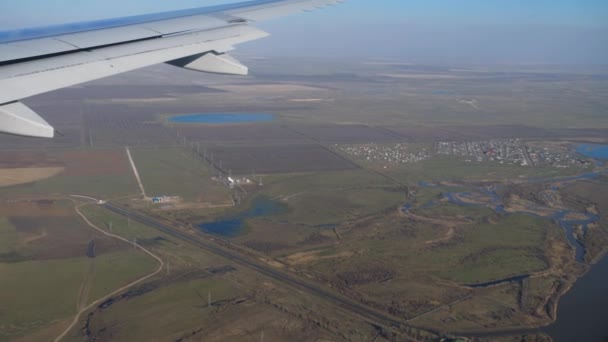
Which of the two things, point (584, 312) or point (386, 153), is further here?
point (386, 153)

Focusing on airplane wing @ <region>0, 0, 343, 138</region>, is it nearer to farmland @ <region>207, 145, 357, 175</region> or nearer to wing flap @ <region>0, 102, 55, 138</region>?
wing flap @ <region>0, 102, 55, 138</region>

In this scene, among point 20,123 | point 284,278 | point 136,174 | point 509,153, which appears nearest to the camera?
point 20,123

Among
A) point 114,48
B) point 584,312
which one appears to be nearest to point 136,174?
point 584,312

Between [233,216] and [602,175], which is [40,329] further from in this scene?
[602,175]

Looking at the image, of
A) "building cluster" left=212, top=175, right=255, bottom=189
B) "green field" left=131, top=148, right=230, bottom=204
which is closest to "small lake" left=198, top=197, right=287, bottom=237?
"green field" left=131, top=148, right=230, bottom=204

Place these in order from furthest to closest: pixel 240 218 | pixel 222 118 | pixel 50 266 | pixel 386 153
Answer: pixel 222 118, pixel 386 153, pixel 240 218, pixel 50 266

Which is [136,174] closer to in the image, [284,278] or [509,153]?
[284,278]
